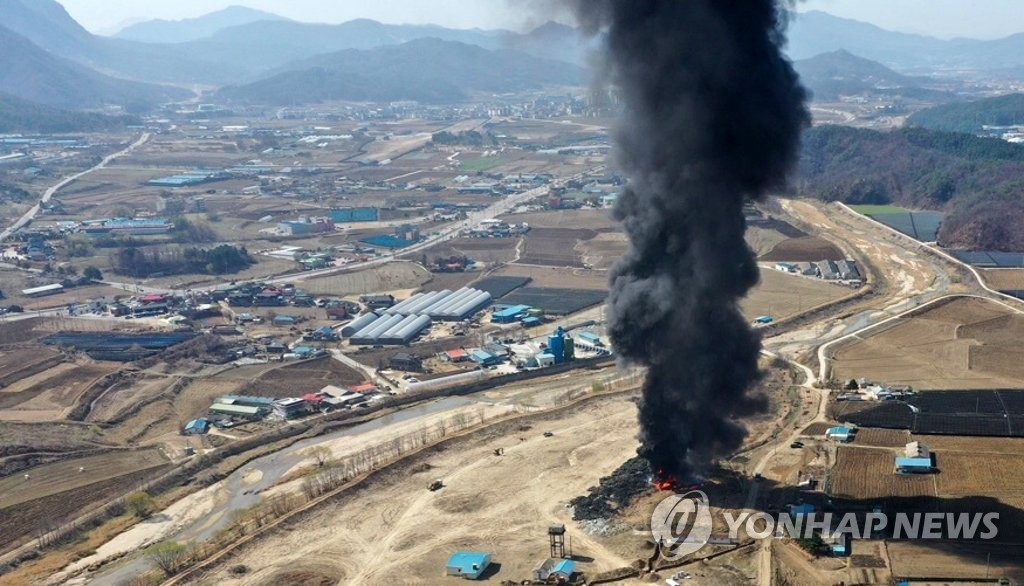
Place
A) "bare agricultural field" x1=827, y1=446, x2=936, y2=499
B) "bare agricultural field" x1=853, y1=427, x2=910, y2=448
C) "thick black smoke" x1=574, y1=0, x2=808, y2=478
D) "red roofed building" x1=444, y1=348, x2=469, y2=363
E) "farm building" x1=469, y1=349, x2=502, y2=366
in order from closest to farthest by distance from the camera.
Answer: "bare agricultural field" x1=827, y1=446, x2=936, y2=499
"thick black smoke" x1=574, y1=0, x2=808, y2=478
"bare agricultural field" x1=853, y1=427, x2=910, y2=448
"farm building" x1=469, y1=349, x2=502, y2=366
"red roofed building" x1=444, y1=348, x2=469, y2=363

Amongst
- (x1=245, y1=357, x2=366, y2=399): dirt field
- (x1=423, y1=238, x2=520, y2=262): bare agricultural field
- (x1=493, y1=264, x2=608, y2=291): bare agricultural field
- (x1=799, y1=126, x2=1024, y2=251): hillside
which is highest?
(x1=799, y1=126, x2=1024, y2=251): hillside

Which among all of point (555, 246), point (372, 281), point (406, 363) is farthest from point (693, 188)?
point (555, 246)

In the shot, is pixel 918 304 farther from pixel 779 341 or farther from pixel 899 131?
pixel 899 131

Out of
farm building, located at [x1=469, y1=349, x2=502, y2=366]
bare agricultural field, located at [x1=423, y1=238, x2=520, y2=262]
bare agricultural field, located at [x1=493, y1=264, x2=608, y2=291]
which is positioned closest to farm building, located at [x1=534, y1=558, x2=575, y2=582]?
farm building, located at [x1=469, y1=349, x2=502, y2=366]

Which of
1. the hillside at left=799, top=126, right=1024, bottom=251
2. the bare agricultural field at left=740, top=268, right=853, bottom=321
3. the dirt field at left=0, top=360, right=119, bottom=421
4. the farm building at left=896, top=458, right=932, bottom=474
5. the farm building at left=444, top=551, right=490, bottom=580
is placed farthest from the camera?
the hillside at left=799, top=126, right=1024, bottom=251

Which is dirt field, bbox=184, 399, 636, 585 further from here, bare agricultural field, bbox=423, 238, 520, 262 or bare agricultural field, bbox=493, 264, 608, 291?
bare agricultural field, bbox=423, 238, 520, 262

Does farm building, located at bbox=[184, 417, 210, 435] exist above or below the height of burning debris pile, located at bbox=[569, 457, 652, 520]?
below

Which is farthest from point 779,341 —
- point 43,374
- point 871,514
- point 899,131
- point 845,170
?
point 899,131

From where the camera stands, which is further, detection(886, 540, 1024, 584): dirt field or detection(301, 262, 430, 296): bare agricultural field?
detection(301, 262, 430, 296): bare agricultural field
